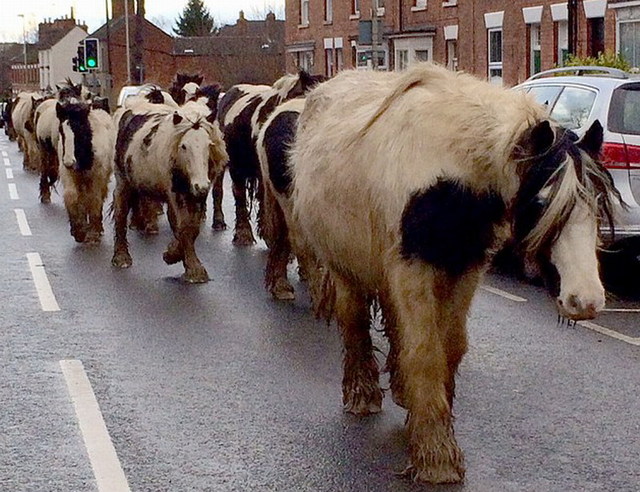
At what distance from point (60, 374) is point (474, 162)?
3848 millimetres

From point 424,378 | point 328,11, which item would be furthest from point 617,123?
point 328,11

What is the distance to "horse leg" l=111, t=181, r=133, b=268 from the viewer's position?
547 inches

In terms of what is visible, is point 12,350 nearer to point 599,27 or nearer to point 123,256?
point 123,256

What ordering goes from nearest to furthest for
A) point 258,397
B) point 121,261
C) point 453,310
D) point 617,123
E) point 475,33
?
point 453,310
point 258,397
point 617,123
point 121,261
point 475,33

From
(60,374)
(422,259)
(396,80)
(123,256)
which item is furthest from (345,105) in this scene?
(123,256)

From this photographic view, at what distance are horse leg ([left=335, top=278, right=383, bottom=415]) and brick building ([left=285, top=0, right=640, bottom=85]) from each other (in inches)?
779

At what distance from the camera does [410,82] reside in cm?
666

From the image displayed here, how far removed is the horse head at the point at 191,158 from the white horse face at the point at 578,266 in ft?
23.6

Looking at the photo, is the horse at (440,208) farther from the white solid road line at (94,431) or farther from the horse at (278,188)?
the horse at (278,188)

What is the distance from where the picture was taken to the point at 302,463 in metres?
6.62

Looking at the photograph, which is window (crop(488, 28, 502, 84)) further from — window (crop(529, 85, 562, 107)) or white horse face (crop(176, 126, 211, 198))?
white horse face (crop(176, 126, 211, 198))

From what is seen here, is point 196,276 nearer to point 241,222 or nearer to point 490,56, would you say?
point 241,222

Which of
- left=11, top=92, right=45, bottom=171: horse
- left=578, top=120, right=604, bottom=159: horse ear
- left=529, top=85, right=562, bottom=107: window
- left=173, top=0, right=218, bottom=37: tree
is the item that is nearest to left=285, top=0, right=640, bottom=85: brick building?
left=11, top=92, right=45, bottom=171: horse

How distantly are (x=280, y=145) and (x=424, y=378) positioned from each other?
5.28m
